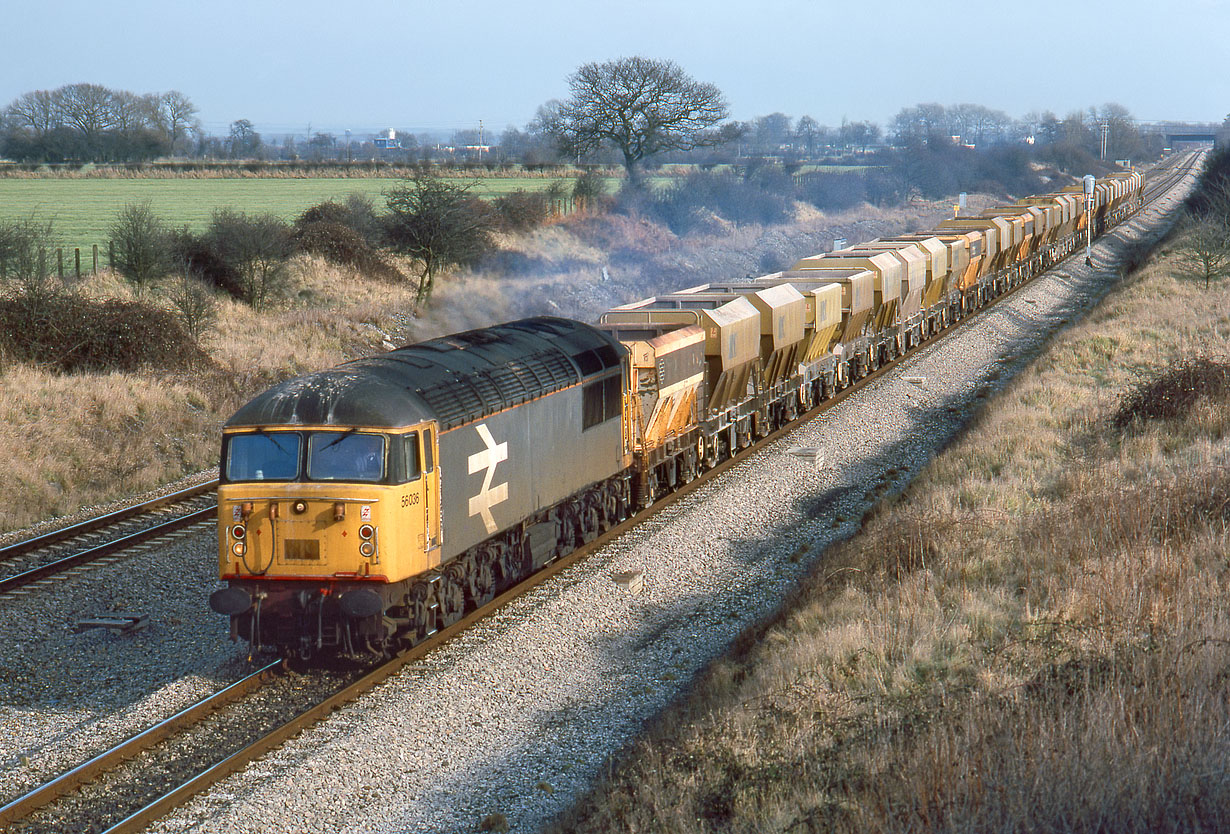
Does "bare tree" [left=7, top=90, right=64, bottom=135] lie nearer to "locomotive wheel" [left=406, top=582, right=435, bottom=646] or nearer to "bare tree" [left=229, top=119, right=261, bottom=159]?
"bare tree" [left=229, top=119, right=261, bottom=159]

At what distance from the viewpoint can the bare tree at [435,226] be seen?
41.9 m

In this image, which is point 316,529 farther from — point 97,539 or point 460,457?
point 97,539

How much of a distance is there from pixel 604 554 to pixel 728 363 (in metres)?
5.52

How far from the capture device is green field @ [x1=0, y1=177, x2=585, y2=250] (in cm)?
4906

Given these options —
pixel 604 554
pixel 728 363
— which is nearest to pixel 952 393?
pixel 728 363

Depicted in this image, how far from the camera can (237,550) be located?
11.6 meters

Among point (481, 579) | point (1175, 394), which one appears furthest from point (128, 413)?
point (1175, 394)

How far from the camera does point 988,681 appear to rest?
30.2 ft

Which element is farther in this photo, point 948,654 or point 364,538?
point 364,538

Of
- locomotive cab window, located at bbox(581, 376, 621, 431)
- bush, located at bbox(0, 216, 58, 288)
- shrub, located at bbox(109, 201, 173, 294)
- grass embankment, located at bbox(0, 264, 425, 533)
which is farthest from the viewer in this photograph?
shrub, located at bbox(109, 201, 173, 294)

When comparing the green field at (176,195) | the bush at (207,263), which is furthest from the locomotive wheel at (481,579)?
the green field at (176,195)

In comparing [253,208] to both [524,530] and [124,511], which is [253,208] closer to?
[124,511]

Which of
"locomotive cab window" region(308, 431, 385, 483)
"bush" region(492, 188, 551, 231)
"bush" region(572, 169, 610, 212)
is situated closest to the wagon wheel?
"locomotive cab window" region(308, 431, 385, 483)

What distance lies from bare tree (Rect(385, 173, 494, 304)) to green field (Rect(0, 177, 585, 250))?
6.21 m
